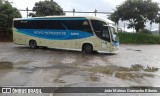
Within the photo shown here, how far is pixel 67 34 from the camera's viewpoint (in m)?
25.7

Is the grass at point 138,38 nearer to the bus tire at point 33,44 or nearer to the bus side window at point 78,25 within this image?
the bus tire at point 33,44

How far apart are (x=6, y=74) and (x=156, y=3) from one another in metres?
33.6

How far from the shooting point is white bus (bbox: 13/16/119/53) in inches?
960

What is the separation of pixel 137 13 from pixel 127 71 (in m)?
28.6

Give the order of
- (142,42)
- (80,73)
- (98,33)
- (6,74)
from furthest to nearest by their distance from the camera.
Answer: (142,42) → (98,33) → (80,73) → (6,74)

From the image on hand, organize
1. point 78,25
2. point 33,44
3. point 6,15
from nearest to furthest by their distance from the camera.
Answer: point 78,25 < point 33,44 < point 6,15

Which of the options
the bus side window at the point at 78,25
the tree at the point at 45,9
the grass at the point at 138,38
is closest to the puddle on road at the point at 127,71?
the bus side window at the point at 78,25

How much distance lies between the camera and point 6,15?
121ft

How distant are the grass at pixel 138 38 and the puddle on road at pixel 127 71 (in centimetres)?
2535

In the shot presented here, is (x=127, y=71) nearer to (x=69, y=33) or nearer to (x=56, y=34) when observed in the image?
(x=69, y=33)

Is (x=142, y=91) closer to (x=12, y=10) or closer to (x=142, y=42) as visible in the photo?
(x=12, y=10)

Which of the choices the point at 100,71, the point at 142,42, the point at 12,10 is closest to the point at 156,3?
the point at 142,42

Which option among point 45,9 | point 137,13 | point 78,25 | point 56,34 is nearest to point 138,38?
point 137,13

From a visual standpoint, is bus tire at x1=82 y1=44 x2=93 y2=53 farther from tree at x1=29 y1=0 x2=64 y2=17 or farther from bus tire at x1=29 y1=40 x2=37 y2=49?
tree at x1=29 y1=0 x2=64 y2=17
